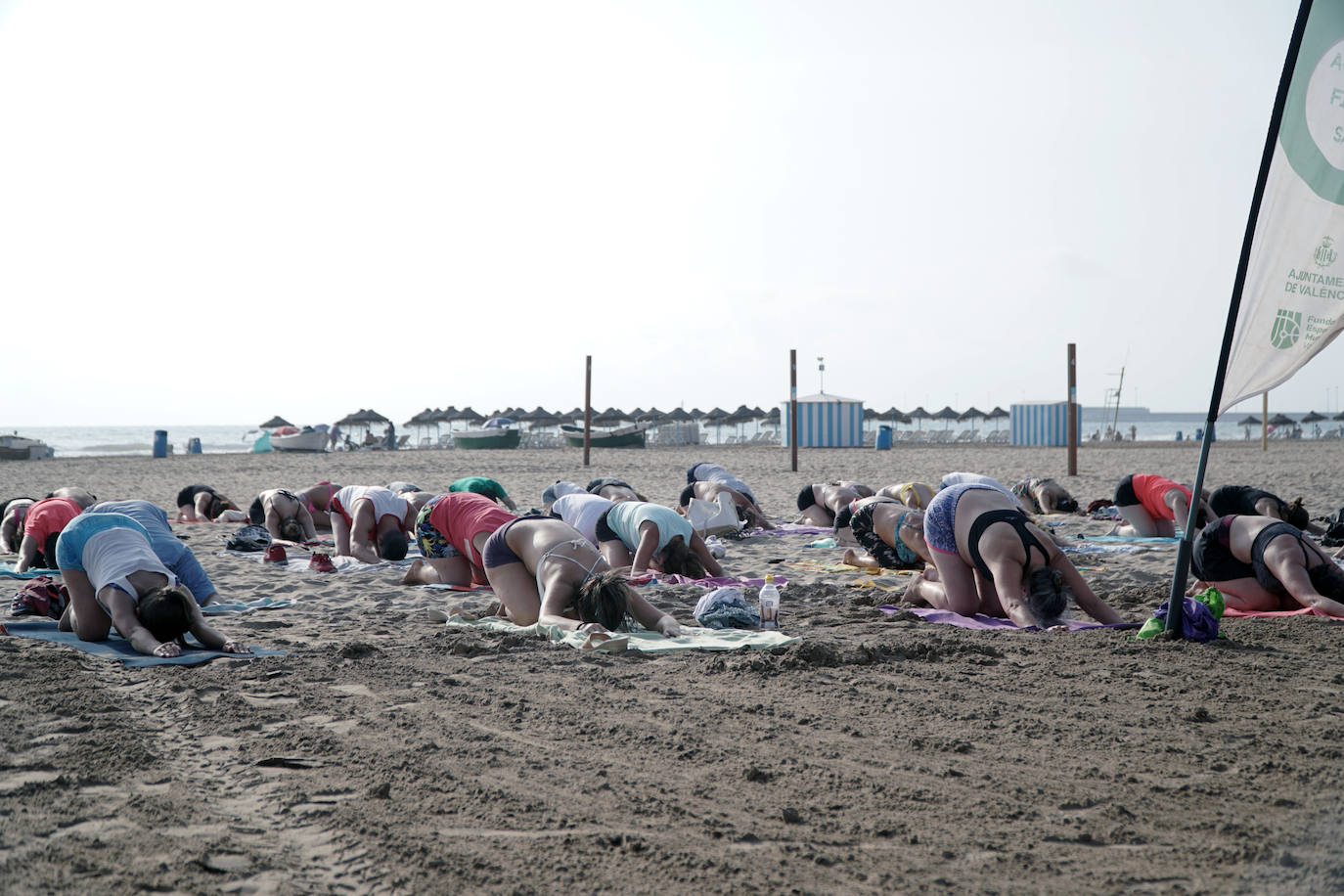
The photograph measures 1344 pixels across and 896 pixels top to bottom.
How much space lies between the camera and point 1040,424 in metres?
32.6

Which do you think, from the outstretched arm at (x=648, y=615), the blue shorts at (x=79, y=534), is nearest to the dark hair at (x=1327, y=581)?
the outstretched arm at (x=648, y=615)

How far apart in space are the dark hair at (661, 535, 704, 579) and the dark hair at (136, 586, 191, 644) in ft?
9.29

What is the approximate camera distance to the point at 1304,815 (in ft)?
7.22

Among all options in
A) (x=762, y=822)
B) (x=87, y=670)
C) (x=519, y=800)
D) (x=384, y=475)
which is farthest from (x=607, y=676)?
(x=384, y=475)

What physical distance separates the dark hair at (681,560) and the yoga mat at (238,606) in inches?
90.8

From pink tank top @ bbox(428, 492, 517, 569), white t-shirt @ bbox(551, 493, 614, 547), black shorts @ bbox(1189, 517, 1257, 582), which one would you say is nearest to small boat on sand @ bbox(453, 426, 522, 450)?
white t-shirt @ bbox(551, 493, 614, 547)

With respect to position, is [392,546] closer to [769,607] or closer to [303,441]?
[769,607]

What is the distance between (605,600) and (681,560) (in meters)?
1.72

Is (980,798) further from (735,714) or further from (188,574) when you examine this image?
(188,574)

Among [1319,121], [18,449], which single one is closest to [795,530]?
[1319,121]

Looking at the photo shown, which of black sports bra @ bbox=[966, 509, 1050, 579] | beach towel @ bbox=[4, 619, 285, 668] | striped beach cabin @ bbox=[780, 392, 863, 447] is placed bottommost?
beach towel @ bbox=[4, 619, 285, 668]

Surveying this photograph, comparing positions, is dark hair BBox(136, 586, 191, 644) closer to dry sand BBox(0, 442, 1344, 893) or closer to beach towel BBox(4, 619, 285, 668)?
beach towel BBox(4, 619, 285, 668)

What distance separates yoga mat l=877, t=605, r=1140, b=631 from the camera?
14.2ft

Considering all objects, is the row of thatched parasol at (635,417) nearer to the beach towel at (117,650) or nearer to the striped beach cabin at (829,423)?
the striped beach cabin at (829,423)
